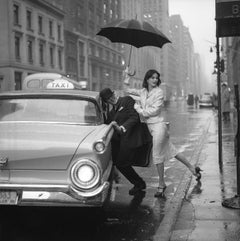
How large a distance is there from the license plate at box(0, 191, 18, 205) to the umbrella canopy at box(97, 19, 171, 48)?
4101 millimetres

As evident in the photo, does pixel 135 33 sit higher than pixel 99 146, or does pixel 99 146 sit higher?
pixel 135 33

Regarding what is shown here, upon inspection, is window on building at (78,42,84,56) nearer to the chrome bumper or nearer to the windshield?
the windshield

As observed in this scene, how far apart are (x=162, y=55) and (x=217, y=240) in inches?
4113

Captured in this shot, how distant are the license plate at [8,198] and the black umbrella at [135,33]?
4.10m

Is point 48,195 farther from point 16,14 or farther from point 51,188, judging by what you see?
point 16,14

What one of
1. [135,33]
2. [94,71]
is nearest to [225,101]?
[135,33]

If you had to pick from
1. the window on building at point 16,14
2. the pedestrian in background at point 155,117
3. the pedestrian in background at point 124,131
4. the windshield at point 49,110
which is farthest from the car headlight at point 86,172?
the window on building at point 16,14

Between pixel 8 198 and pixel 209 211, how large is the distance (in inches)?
102

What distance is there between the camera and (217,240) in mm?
4766

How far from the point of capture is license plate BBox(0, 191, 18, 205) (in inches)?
185

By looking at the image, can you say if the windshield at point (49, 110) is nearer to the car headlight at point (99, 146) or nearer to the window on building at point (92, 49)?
the car headlight at point (99, 146)

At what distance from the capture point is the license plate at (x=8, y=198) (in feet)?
15.4

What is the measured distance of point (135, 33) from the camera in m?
8.16

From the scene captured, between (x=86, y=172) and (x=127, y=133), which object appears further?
(x=127, y=133)
